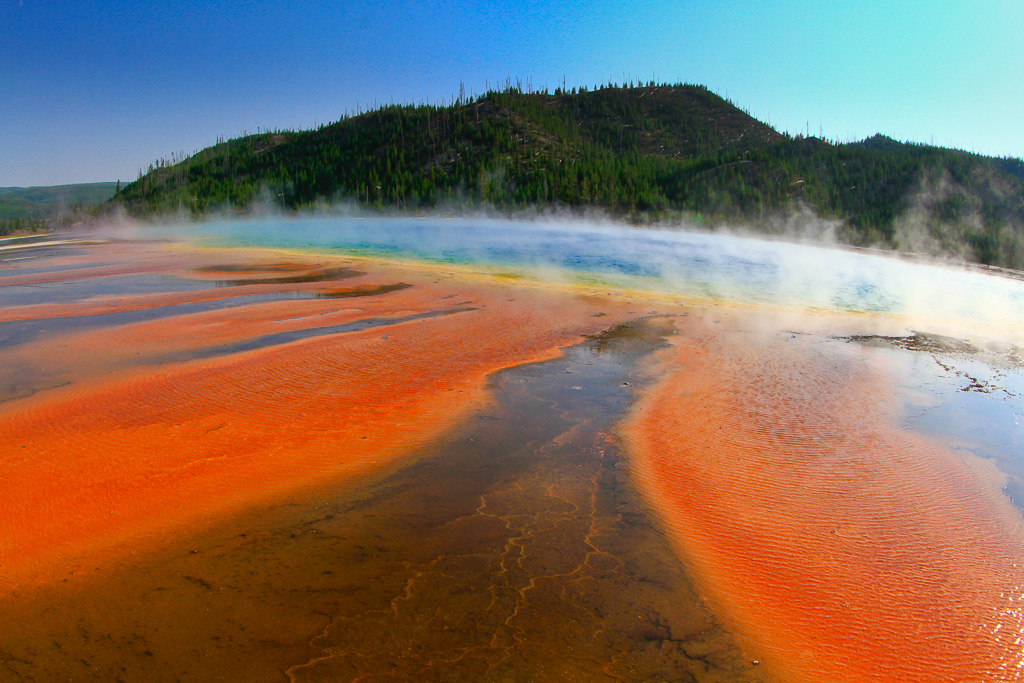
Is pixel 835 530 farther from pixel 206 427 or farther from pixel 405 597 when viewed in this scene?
pixel 206 427

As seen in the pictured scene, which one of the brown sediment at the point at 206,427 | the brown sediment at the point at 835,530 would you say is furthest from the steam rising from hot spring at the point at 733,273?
the brown sediment at the point at 206,427

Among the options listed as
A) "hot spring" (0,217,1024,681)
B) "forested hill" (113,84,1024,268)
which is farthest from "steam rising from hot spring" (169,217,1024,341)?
"forested hill" (113,84,1024,268)

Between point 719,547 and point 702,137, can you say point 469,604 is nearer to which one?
point 719,547

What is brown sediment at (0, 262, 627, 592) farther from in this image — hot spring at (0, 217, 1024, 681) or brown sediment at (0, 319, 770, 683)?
brown sediment at (0, 319, 770, 683)

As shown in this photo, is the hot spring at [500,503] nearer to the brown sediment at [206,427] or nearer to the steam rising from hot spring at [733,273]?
the brown sediment at [206,427]

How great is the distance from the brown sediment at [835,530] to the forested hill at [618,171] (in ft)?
172

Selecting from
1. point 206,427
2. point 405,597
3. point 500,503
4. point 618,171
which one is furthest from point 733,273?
point 618,171

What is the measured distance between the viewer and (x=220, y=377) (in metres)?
8.30

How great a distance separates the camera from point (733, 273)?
2577 cm

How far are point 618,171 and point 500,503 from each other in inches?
3517

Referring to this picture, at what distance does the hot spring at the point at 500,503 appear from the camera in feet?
11.8

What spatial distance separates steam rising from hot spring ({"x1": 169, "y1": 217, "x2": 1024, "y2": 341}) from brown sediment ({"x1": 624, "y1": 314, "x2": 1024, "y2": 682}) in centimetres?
1010

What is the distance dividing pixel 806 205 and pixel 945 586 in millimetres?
73737

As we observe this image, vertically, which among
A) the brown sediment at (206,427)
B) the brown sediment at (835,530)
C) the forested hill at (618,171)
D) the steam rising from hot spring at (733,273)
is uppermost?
the forested hill at (618,171)
